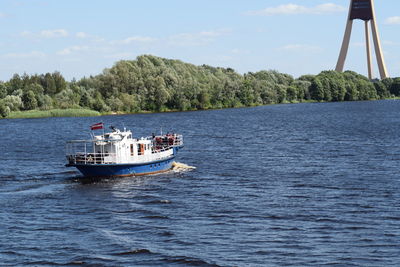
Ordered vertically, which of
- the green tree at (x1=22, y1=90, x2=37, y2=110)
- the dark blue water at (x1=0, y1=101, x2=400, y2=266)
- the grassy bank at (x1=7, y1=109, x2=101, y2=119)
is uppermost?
the green tree at (x1=22, y1=90, x2=37, y2=110)

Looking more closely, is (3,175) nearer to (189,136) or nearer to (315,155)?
(315,155)

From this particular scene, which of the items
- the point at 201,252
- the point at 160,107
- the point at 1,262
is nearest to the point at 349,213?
the point at 201,252

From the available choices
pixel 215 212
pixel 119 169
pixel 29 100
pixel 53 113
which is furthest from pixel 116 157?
pixel 29 100

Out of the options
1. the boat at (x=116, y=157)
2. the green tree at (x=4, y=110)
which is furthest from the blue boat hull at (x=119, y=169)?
the green tree at (x=4, y=110)

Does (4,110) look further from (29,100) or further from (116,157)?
(116,157)

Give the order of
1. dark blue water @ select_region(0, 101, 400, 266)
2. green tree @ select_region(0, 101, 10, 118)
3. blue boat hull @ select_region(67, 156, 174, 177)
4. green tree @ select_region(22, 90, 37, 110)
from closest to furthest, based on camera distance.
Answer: dark blue water @ select_region(0, 101, 400, 266) → blue boat hull @ select_region(67, 156, 174, 177) → green tree @ select_region(0, 101, 10, 118) → green tree @ select_region(22, 90, 37, 110)

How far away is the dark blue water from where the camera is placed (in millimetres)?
33406

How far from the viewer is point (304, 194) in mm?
48438

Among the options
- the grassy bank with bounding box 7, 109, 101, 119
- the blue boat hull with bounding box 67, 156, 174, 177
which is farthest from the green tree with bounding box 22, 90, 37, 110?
the blue boat hull with bounding box 67, 156, 174, 177

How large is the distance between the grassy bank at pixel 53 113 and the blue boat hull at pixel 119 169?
99.1m

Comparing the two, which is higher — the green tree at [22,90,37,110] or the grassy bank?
the green tree at [22,90,37,110]

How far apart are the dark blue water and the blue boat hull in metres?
Result: 0.96

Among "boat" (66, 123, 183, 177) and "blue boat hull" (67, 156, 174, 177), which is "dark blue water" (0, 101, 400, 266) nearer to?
"blue boat hull" (67, 156, 174, 177)

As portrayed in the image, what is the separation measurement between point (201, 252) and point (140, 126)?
87087 mm
